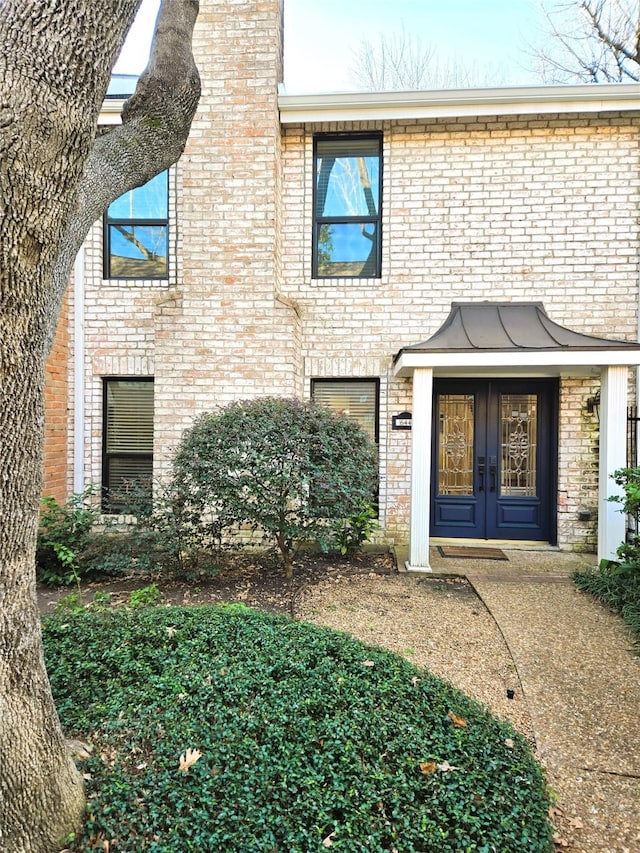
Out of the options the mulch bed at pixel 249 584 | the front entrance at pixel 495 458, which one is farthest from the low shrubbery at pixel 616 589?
the mulch bed at pixel 249 584

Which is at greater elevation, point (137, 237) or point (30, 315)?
point (137, 237)

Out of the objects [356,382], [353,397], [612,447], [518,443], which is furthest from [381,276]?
[612,447]

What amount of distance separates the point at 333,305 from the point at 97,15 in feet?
15.3

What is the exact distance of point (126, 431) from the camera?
6.40 metres

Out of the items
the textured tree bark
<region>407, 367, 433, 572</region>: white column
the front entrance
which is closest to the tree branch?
the textured tree bark

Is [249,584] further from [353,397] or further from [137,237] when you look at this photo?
[137,237]

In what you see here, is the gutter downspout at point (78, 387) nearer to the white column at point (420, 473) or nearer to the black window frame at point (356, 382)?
the black window frame at point (356, 382)

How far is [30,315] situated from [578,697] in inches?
133

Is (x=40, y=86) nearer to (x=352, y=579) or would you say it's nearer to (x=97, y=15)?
(x=97, y=15)

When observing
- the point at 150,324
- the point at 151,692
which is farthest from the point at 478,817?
the point at 150,324

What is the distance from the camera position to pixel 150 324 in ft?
20.6

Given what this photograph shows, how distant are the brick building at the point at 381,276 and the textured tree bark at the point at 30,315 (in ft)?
13.7

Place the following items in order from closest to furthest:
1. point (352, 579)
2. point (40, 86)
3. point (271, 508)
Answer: point (40, 86)
point (271, 508)
point (352, 579)

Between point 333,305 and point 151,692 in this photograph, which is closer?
point 151,692
